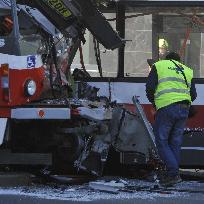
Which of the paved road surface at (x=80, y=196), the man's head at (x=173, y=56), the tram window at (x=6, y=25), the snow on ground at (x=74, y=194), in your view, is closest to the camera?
the paved road surface at (x=80, y=196)

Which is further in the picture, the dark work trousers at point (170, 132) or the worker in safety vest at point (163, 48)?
the worker in safety vest at point (163, 48)

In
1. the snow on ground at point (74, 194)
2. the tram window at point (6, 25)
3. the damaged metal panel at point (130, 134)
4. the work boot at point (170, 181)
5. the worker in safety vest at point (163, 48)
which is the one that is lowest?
the snow on ground at point (74, 194)

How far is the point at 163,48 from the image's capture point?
31.3 ft

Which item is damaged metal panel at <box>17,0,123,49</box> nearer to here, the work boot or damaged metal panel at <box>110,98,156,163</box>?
damaged metal panel at <box>110,98,156,163</box>

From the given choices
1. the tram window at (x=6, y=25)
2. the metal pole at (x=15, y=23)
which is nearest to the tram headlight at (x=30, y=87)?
the metal pole at (x=15, y=23)

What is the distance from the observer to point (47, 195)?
25.1 feet

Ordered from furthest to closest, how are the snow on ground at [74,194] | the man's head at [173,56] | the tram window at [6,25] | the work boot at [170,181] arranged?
the man's head at [173,56], the work boot at [170,181], the tram window at [6,25], the snow on ground at [74,194]

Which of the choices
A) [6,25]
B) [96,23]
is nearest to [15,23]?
[6,25]

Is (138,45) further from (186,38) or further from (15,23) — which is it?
(15,23)

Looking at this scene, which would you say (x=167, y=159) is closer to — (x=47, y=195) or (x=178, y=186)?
(x=178, y=186)

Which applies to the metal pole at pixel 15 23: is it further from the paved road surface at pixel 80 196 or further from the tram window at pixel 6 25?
the paved road surface at pixel 80 196

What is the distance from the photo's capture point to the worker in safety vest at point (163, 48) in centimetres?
952

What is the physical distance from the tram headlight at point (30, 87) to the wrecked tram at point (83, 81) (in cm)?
1

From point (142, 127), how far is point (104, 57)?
4.46ft
